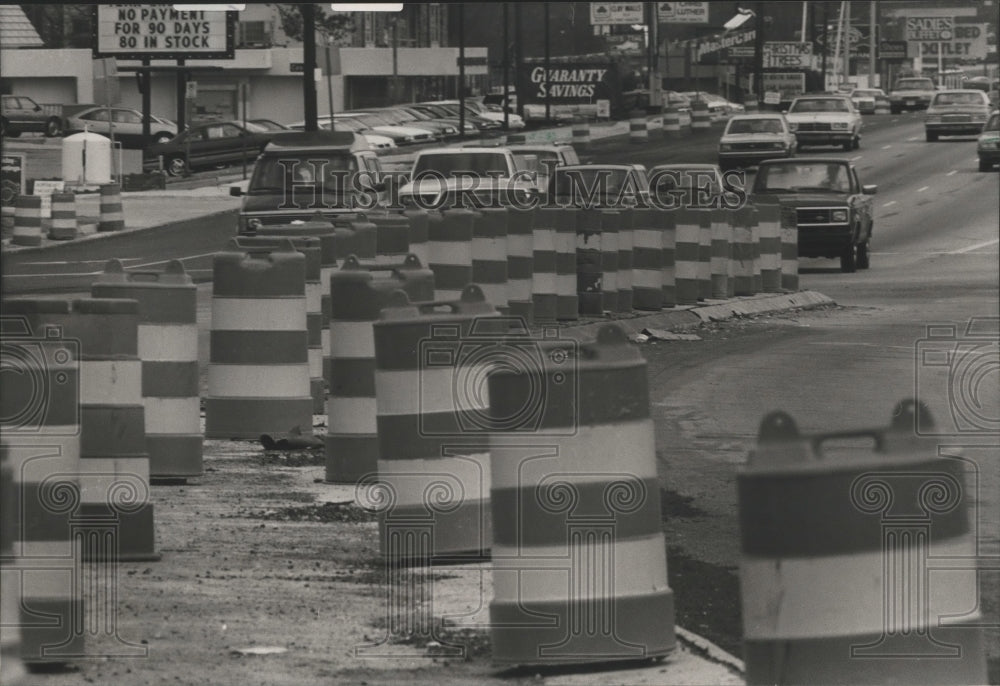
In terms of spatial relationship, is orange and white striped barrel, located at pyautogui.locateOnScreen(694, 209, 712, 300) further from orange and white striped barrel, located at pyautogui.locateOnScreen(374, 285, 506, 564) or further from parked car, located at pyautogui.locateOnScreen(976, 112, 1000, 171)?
parked car, located at pyautogui.locateOnScreen(976, 112, 1000, 171)

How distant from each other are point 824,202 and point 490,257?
13.0 m

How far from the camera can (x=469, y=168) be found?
28.4 m

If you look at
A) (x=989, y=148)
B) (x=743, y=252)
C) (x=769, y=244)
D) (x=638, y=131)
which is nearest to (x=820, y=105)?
(x=638, y=131)

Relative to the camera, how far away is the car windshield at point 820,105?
61.3 meters

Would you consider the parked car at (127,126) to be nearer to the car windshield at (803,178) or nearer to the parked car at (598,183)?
the car windshield at (803,178)

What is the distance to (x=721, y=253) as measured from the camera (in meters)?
21.8

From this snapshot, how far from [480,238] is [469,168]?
11.6m

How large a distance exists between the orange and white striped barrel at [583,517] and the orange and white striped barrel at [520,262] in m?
11.3

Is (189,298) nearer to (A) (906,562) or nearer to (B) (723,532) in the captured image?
(B) (723,532)

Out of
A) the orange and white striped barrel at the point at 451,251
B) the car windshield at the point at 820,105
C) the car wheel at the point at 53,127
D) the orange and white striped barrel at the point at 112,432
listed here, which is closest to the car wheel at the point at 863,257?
the orange and white striped barrel at the point at 451,251

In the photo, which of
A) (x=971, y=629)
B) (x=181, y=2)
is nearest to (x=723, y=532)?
(x=971, y=629)

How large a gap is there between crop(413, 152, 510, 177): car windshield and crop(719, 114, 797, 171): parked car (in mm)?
24945

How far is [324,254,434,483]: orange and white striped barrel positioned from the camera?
9516mm

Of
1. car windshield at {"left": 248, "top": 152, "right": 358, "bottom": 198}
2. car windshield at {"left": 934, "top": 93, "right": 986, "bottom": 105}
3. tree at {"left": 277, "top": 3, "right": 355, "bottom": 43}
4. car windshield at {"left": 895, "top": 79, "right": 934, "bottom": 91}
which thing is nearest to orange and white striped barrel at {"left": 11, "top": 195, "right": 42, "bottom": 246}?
car windshield at {"left": 248, "top": 152, "right": 358, "bottom": 198}
